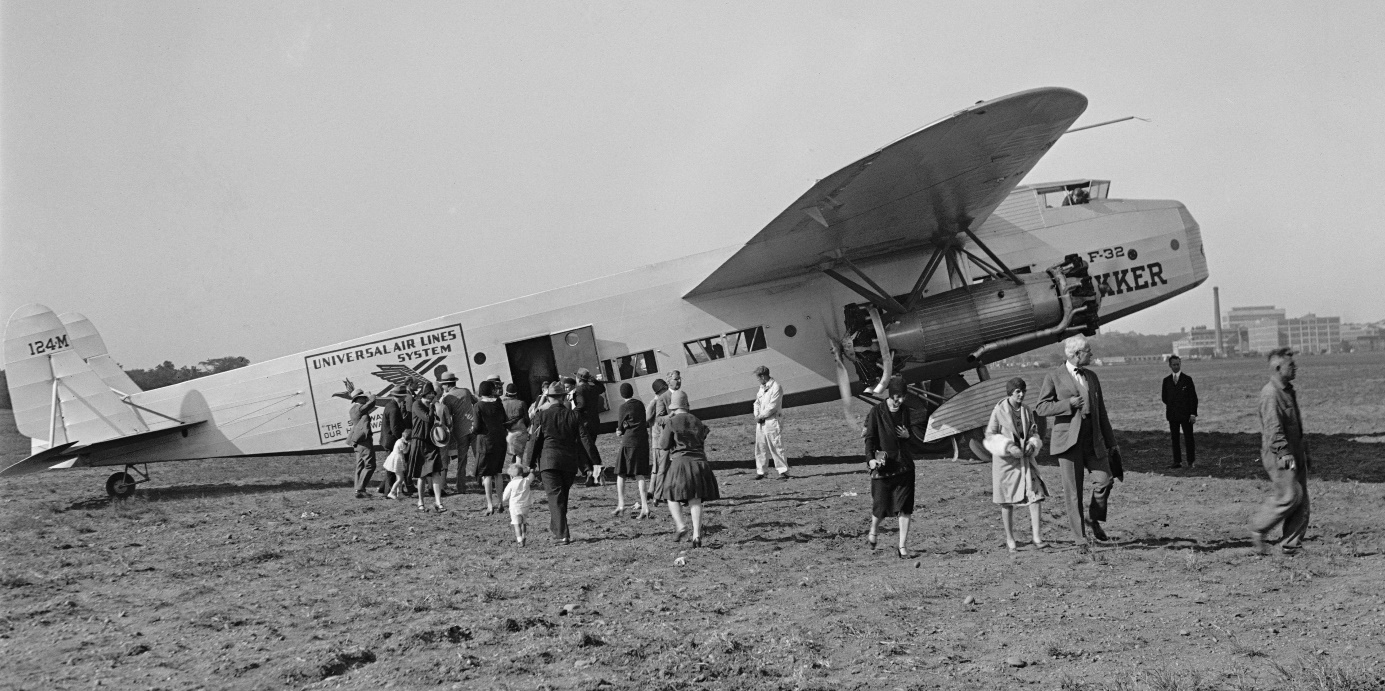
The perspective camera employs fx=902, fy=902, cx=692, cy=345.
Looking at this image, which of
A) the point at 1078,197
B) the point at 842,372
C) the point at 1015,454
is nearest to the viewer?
the point at 1015,454

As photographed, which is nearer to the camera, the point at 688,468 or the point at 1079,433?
the point at 1079,433

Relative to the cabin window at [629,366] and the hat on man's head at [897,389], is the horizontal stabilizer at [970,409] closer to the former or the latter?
the cabin window at [629,366]

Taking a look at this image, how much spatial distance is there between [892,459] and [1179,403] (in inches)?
301

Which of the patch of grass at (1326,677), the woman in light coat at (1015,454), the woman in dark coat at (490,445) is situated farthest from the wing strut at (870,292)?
the patch of grass at (1326,677)

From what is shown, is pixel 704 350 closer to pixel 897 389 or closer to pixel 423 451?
pixel 423 451

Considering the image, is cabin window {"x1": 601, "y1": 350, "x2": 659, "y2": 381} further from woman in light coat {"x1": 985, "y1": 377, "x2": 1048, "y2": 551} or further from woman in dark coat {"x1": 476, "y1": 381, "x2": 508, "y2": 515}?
woman in light coat {"x1": 985, "y1": 377, "x2": 1048, "y2": 551}

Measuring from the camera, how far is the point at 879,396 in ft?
45.6

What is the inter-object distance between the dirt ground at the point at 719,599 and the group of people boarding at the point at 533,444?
0.50m

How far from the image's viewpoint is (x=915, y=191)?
12.5m

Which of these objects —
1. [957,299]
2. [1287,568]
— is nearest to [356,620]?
[1287,568]

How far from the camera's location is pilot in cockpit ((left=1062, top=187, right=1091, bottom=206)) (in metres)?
15.8

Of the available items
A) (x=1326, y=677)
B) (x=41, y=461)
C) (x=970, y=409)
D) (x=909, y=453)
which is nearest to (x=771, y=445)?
(x=970, y=409)

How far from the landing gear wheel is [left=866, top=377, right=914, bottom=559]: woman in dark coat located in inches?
516

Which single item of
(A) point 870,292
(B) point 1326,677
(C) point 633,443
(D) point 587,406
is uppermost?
(A) point 870,292
